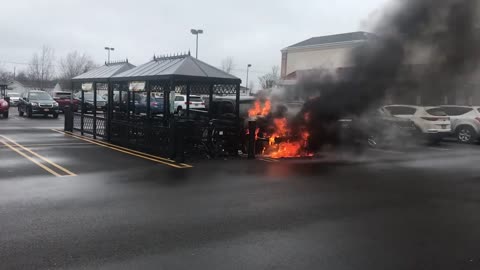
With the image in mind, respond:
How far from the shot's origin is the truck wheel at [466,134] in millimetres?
17156

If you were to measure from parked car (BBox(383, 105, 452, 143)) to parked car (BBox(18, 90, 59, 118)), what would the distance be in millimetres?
19433

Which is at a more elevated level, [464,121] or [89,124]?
[464,121]

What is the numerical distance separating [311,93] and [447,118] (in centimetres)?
777

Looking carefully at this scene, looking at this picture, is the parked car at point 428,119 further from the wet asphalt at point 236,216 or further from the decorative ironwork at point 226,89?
the decorative ironwork at point 226,89

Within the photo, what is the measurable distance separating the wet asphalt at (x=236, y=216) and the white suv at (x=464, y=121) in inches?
300

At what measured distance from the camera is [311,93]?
1179 centimetres

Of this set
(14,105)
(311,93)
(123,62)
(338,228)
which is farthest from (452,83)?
(14,105)

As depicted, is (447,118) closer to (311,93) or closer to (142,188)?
(311,93)

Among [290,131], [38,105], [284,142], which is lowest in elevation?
[284,142]

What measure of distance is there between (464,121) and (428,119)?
2054mm

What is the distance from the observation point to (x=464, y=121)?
685 inches

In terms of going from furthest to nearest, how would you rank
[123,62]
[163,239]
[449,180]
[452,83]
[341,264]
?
[123,62] → [452,83] → [449,180] → [163,239] → [341,264]

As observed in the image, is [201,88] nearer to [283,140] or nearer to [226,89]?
[226,89]

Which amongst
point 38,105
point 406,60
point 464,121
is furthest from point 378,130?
point 38,105
